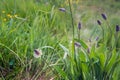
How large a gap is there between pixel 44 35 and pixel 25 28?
0.28 meters

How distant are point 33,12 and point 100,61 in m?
1.94

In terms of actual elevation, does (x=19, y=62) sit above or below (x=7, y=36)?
below

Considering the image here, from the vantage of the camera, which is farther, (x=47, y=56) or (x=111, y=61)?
(x=47, y=56)

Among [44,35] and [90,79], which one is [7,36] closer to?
[44,35]

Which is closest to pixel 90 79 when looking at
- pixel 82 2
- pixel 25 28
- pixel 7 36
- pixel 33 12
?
pixel 7 36

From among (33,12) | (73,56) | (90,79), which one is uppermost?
(33,12)

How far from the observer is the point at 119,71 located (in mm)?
2721

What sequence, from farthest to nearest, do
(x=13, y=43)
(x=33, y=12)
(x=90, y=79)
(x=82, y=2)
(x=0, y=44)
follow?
(x=82, y=2) < (x=33, y=12) < (x=13, y=43) < (x=0, y=44) < (x=90, y=79)

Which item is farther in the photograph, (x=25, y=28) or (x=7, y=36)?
(x=25, y=28)

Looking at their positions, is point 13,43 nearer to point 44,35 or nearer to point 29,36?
point 29,36

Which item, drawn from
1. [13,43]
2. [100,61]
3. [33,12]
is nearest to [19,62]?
[13,43]

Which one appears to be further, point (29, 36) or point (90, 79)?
point (29, 36)

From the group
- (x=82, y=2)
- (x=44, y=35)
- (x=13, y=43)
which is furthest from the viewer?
(x=82, y=2)

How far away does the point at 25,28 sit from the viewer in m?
3.77
